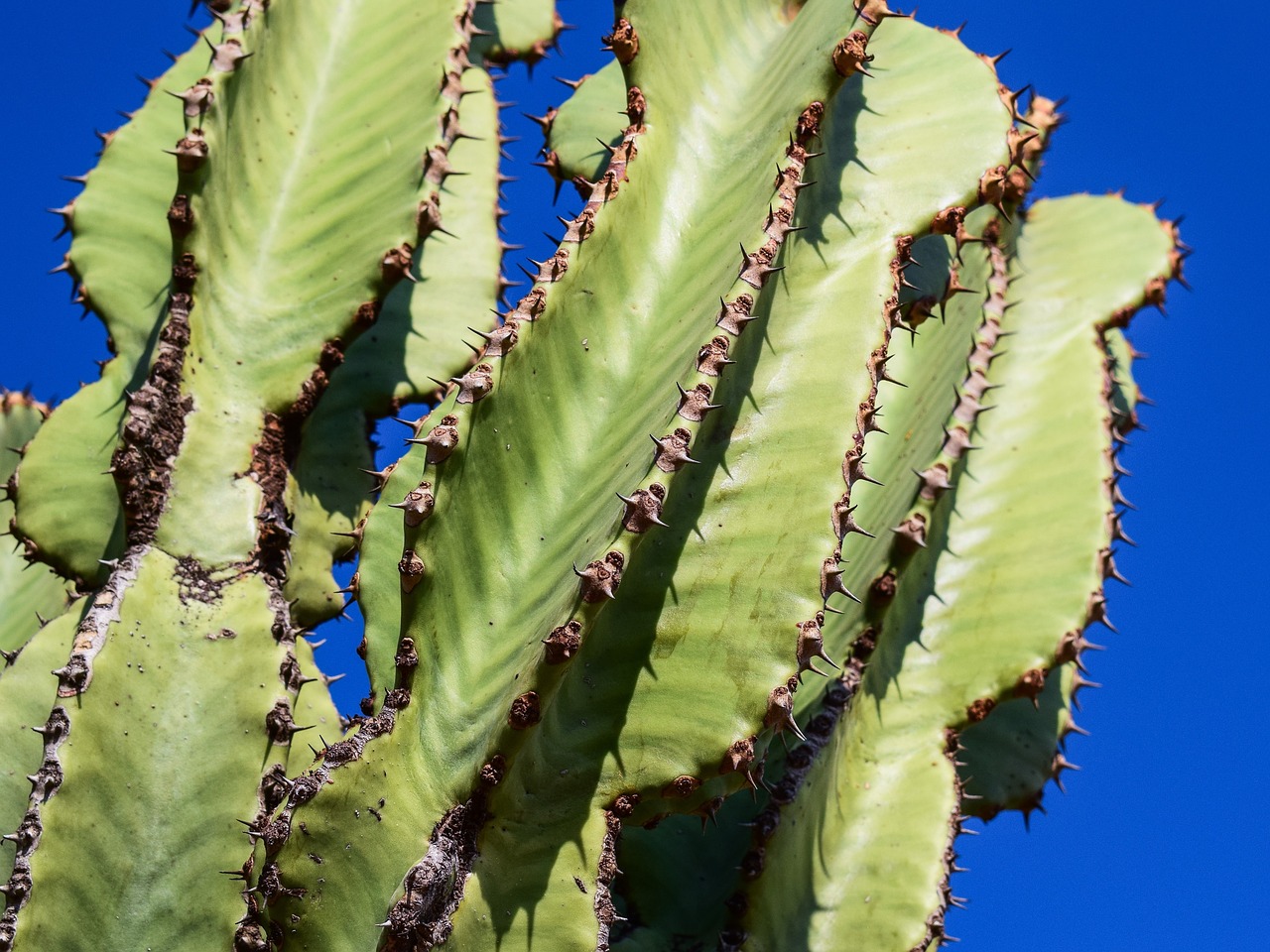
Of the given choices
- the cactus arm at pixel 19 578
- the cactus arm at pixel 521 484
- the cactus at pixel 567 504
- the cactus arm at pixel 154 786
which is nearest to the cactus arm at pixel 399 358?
the cactus at pixel 567 504

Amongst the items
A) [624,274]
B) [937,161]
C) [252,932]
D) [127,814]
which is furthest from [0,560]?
[937,161]

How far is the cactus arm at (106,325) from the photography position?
2.61m

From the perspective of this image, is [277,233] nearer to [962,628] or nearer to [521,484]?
[521,484]

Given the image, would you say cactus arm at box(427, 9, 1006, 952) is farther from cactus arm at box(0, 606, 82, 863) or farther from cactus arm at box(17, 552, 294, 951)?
cactus arm at box(0, 606, 82, 863)

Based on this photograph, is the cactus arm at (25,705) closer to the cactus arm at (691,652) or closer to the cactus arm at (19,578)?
the cactus arm at (19,578)

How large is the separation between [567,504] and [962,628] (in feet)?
3.76

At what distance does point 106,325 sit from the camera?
2.74 m

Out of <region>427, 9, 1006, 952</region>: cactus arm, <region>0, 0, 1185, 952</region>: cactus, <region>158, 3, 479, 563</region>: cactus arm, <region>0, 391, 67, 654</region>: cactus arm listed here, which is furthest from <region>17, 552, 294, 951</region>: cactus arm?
<region>0, 391, 67, 654</region>: cactus arm

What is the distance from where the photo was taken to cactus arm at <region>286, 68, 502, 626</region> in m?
2.71

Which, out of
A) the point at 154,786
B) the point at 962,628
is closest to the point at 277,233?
the point at 154,786

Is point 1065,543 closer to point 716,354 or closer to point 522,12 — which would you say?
point 716,354

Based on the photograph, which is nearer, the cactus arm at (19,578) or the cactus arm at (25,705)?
the cactus arm at (25,705)

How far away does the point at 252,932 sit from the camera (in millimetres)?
2066

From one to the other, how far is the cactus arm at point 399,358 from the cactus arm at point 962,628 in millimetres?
1043
